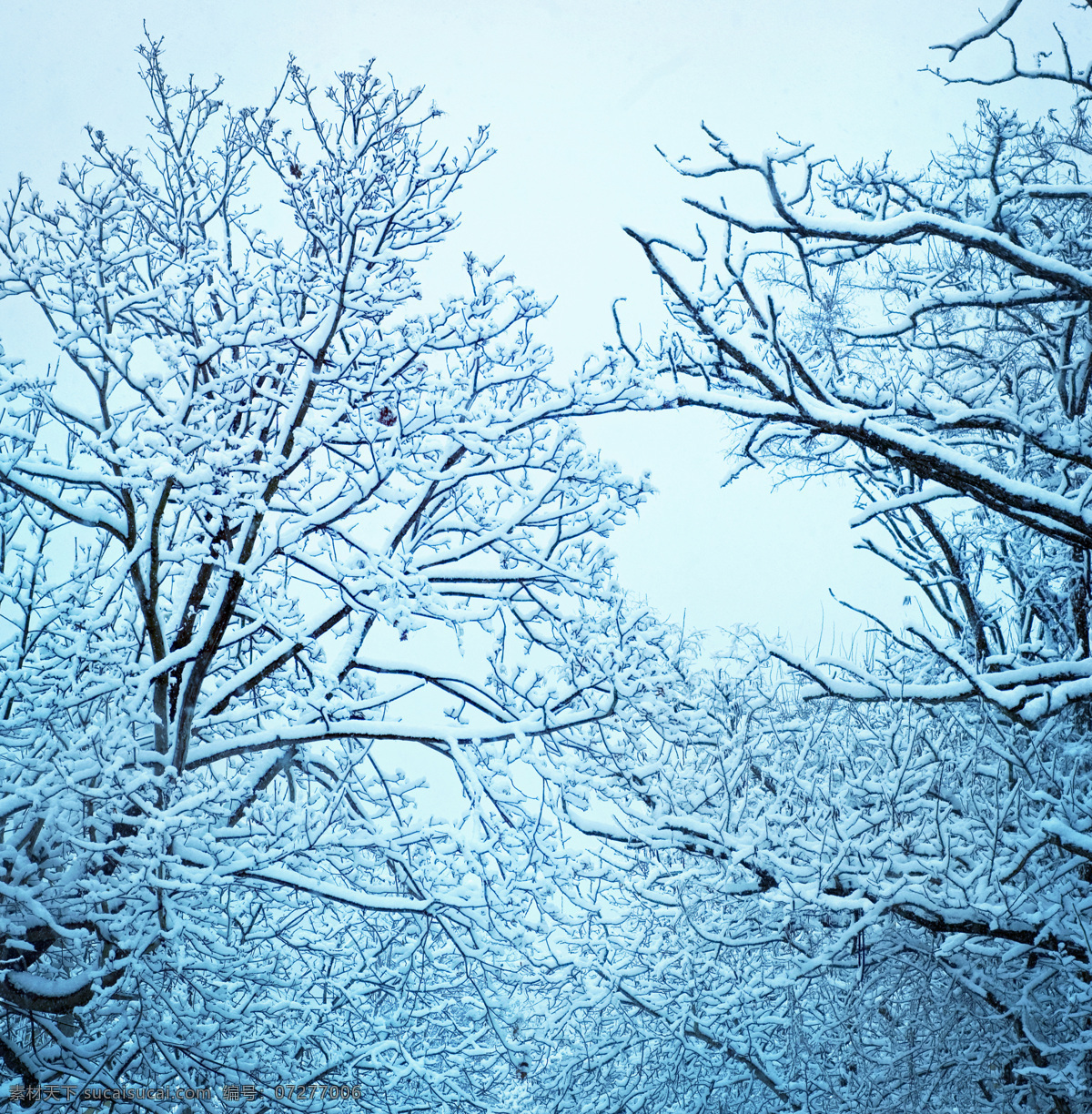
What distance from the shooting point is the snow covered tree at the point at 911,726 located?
16.5 ft

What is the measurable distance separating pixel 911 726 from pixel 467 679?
2.83 meters

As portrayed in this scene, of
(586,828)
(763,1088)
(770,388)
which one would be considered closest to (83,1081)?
(586,828)

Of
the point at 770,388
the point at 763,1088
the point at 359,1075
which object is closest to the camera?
the point at 770,388

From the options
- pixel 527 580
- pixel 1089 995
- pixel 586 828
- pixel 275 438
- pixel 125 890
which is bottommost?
pixel 1089 995

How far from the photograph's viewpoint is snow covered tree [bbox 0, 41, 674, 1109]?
5434 millimetres

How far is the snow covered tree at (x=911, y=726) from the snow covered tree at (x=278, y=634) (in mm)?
1114

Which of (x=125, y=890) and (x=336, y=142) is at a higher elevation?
(x=336, y=142)

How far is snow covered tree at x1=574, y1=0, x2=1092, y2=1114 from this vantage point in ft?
16.5

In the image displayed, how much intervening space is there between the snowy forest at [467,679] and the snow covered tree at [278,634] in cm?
4

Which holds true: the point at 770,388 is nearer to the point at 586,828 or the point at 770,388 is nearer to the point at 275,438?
the point at 586,828

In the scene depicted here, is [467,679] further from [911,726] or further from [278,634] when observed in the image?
[911,726]

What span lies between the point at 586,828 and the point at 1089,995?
8.78 feet

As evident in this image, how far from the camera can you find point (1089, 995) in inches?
209

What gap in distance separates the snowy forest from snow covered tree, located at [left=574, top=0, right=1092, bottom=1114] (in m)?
0.04
